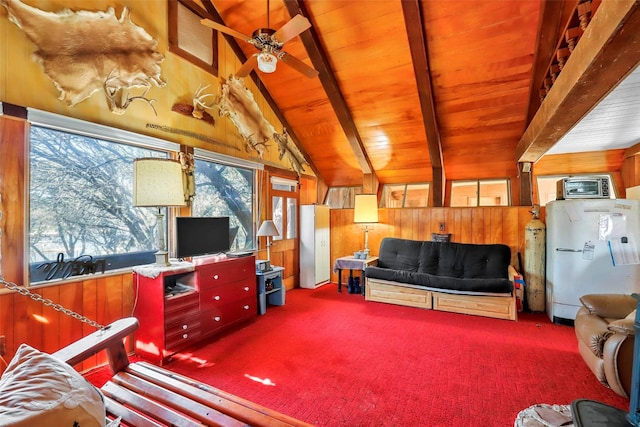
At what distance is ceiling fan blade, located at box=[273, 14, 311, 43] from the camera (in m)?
2.50

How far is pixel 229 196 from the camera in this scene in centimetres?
422

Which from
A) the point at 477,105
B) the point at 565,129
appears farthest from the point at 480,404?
the point at 477,105

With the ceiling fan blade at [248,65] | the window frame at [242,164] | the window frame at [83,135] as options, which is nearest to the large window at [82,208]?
the window frame at [83,135]

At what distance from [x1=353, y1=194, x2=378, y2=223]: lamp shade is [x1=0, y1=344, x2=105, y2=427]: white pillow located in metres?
4.42

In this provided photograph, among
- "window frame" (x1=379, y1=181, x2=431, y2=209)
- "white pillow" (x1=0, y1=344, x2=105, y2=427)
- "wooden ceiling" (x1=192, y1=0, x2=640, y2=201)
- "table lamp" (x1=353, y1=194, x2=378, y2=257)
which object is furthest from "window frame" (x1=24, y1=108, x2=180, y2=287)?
"window frame" (x1=379, y1=181, x2=431, y2=209)

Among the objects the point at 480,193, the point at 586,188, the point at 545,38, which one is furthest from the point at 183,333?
the point at 480,193

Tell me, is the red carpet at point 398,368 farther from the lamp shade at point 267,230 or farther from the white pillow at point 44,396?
the white pillow at point 44,396

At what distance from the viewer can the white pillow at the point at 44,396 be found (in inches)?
30.9

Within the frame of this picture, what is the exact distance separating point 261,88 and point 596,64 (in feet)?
13.0

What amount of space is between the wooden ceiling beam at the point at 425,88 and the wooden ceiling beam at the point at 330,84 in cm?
107

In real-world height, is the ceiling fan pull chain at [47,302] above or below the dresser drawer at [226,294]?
above

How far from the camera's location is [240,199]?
14.5 feet

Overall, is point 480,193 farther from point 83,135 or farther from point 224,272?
point 83,135

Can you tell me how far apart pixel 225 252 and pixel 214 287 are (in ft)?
1.90
